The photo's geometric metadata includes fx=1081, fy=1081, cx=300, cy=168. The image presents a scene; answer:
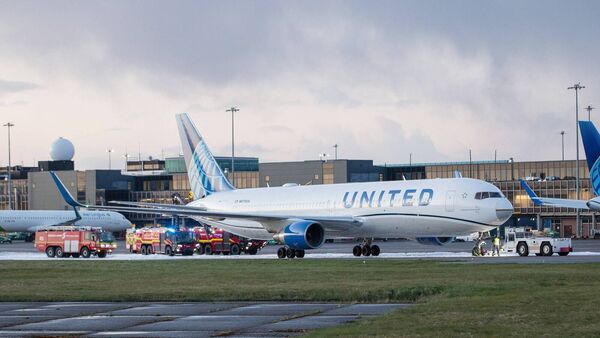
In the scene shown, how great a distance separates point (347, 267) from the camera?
47.8m

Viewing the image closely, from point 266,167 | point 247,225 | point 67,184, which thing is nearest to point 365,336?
point 247,225

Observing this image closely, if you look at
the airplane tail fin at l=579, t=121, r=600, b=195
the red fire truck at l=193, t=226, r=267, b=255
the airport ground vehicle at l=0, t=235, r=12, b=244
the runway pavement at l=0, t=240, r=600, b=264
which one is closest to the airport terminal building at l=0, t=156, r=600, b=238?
the airport ground vehicle at l=0, t=235, r=12, b=244

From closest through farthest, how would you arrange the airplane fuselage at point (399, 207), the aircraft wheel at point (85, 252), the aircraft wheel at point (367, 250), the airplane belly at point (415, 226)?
the airplane fuselage at point (399, 207), the airplane belly at point (415, 226), the aircraft wheel at point (367, 250), the aircraft wheel at point (85, 252)

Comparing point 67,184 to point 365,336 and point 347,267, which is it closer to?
point 347,267

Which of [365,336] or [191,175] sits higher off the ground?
[191,175]

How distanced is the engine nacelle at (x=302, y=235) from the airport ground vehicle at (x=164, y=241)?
1234 cm

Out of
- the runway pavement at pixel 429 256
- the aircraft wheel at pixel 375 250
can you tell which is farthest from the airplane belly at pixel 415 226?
the aircraft wheel at pixel 375 250

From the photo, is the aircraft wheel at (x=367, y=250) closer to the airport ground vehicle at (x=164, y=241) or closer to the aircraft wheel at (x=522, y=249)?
the aircraft wheel at (x=522, y=249)

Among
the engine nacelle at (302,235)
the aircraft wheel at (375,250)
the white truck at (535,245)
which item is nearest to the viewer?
the white truck at (535,245)

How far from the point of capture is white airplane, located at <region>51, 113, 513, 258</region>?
58938mm

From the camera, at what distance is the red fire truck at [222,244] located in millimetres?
74812

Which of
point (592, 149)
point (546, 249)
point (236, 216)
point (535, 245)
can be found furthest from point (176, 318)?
point (236, 216)

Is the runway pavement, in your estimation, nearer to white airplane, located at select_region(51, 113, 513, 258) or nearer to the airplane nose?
white airplane, located at select_region(51, 113, 513, 258)

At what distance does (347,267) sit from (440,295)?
17.4m
